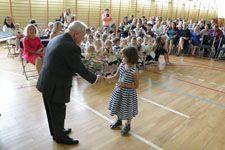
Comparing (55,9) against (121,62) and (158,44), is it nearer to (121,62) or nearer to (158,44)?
(158,44)

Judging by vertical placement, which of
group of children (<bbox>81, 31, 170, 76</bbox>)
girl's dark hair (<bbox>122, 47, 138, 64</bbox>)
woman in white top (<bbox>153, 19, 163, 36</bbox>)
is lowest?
group of children (<bbox>81, 31, 170, 76</bbox>)

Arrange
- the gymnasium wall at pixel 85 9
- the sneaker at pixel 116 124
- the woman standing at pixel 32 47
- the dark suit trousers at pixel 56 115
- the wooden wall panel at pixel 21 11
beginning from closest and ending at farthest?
the dark suit trousers at pixel 56 115 < the sneaker at pixel 116 124 < the woman standing at pixel 32 47 < the wooden wall panel at pixel 21 11 < the gymnasium wall at pixel 85 9

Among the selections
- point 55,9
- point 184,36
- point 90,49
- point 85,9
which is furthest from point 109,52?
point 85,9

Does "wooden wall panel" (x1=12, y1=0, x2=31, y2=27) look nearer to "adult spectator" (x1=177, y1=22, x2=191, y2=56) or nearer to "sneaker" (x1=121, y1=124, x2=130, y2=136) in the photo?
"adult spectator" (x1=177, y1=22, x2=191, y2=56)

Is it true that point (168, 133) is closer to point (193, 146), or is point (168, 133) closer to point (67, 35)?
point (193, 146)

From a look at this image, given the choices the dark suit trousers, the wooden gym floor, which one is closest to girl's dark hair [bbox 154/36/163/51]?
the wooden gym floor

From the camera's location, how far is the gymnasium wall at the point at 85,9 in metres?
9.86

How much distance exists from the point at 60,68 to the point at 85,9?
11.2m

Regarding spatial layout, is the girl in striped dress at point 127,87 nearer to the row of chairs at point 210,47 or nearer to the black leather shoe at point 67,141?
the black leather shoe at point 67,141

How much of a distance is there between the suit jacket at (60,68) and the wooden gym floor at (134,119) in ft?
2.85

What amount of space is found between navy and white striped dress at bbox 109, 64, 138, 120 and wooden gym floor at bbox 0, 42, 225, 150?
39 cm

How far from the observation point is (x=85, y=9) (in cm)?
1235

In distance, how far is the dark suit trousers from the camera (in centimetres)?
226

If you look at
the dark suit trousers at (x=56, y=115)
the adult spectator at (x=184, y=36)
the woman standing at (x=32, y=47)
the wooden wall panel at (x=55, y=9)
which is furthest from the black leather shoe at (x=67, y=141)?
the wooden wall panel at (x=55, y=9)
